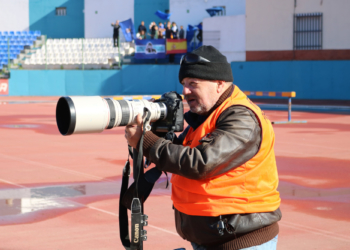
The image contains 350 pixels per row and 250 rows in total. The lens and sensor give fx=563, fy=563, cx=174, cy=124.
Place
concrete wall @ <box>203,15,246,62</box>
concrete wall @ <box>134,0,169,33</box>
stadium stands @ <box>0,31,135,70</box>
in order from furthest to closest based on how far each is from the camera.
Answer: concrete wall @ <box>134,0,169,33</box>
stadium stands @ <box>0,31,135,70</box>
concrete wall @ <box>203,15,246,62</box>

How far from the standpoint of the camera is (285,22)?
2877 centimetres

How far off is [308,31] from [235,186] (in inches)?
1060

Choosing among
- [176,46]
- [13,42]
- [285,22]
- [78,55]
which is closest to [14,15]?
[13,42]

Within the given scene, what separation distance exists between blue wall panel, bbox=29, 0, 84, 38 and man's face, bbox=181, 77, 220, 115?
125 ft

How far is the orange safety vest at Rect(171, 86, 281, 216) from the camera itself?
101 inches

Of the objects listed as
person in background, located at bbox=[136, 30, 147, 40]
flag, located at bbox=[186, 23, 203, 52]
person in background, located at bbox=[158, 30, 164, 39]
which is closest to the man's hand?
flag, located at bbox=[186, 23, 203, 52]

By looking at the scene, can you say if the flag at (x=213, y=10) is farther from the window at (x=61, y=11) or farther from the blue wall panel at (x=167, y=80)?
the window at (x=61, y=11)

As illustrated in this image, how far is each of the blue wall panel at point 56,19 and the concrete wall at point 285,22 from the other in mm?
14728

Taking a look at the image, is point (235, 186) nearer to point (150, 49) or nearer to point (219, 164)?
point (219, 164)

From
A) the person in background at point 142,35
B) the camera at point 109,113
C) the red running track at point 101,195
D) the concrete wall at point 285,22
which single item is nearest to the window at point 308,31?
the concrete wall at point 285,22

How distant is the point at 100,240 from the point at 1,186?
114 inches

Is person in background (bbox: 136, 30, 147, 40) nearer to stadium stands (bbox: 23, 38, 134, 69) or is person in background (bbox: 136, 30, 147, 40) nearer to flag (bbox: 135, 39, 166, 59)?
flag (bbox: 135, 39, 166, 59)

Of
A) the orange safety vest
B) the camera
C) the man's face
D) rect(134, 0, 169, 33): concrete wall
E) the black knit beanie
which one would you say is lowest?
the orange safety vest

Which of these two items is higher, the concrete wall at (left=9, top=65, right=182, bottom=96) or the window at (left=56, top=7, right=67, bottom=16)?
the window at (left=56, top=7, right=67, bottom=16)
